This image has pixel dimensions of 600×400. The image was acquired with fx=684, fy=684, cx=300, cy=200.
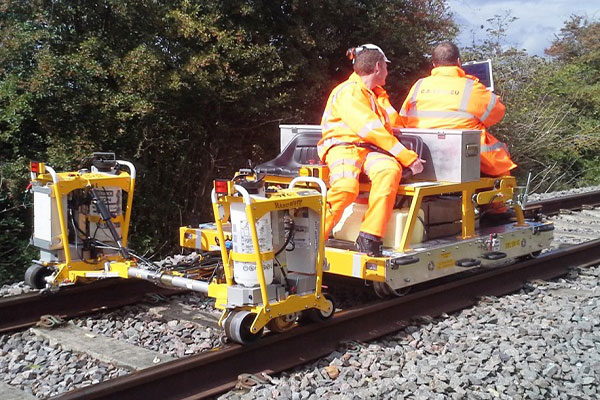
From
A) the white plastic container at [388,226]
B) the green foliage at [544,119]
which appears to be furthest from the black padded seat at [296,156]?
the green foliage at [544,119]

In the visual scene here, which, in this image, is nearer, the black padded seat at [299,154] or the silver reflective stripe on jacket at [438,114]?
the black padded seat at [299,154]

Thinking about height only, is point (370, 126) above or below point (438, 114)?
below

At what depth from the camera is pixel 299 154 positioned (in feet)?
21.9

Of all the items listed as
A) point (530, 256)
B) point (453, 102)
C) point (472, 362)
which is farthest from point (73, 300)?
point (530, 256)

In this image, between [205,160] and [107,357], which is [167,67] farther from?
[107,357]

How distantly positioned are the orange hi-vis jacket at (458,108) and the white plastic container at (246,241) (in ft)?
9.19

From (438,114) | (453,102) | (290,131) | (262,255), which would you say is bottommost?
(262,255)

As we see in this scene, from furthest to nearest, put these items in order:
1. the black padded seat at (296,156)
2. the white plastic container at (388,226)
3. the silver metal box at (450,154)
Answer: the black padded seat at (296,156) → the silver metal box at (450,154) → the white plastic container at (388,226)

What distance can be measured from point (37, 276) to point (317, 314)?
2564 millimetres

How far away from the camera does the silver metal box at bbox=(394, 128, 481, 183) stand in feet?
19.8

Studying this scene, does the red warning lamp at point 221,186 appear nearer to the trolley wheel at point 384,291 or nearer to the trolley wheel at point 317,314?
the trolley wheel at point 317,314

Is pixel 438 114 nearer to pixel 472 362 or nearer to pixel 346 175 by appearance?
pixel 346 175

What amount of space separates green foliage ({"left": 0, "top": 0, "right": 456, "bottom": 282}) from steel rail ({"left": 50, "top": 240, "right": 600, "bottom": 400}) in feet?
17.3

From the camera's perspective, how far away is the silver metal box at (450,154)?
19.8ft
